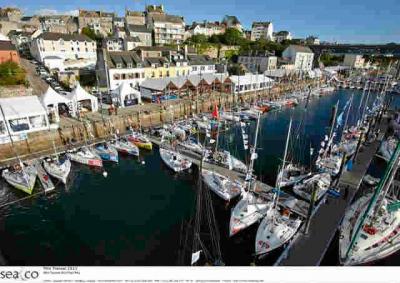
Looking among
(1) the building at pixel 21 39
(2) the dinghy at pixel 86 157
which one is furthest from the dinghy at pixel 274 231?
(1) the building at pixel 21 39

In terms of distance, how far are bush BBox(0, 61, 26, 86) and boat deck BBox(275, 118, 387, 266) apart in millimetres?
28377

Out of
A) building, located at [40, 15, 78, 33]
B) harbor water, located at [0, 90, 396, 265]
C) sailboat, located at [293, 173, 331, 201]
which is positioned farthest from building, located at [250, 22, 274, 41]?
sailboat, located at [293, 173, 331, 201]

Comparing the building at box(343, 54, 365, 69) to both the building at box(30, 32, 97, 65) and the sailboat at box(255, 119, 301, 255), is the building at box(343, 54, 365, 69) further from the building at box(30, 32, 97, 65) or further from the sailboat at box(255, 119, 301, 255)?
the sailboat at box(255, 119, 301, 255)

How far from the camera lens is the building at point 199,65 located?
3831 centimetres

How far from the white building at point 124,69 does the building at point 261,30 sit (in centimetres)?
6163

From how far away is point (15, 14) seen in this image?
60031 mm

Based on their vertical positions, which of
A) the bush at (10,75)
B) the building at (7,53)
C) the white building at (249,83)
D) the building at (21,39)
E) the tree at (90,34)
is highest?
the tree at (90,34)

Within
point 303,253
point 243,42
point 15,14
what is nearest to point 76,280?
point 303,253

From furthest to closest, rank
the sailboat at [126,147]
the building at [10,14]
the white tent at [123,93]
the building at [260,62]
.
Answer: the building at [10,14] < the building at [260,62] < the white tent at [123,93] < the sailboat at [126,147]

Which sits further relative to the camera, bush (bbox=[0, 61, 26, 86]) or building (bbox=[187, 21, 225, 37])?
building (bbox=[187, 21, 225, 37])

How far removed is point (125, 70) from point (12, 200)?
2036 centimetres

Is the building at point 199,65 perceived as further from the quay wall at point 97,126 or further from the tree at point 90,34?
the tree at point 90,34

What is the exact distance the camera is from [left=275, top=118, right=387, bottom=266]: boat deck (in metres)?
9.07

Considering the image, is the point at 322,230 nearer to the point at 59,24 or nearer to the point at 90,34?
the point at 90,34
